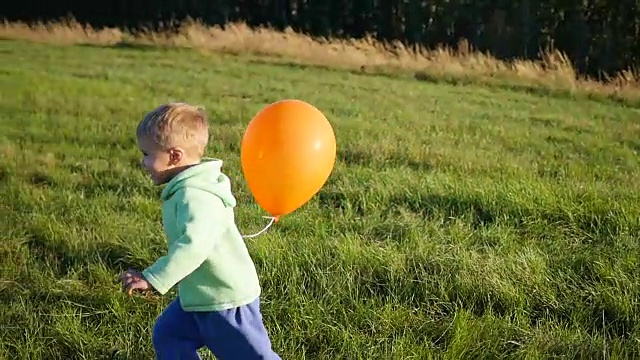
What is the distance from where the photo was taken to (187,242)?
2.23 meters

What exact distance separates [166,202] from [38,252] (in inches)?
69.9

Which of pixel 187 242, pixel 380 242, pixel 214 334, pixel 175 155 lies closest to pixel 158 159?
pixel 175 155

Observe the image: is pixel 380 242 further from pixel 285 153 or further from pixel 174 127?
pixel 174 127

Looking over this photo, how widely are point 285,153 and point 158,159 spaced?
2.08 feet

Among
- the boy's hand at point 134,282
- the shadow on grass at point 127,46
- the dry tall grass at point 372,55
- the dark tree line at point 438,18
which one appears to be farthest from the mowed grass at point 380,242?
the shadow on grass at point 127,46

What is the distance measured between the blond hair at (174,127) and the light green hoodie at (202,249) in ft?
0.28

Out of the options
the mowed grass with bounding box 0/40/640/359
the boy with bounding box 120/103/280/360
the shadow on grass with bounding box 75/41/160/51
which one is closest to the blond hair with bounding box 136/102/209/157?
the boy with bounding box 120/103/280/360

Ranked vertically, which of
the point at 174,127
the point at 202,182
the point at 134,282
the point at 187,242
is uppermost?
the point at 174,127

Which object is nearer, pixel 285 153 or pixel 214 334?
pixel 214 334

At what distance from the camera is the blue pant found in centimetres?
241

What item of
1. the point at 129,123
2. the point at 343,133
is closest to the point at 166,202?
the point at 343,133

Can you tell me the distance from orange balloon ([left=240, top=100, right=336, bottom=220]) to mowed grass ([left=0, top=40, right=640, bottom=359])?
A: 53 cm

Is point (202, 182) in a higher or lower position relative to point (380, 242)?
higher

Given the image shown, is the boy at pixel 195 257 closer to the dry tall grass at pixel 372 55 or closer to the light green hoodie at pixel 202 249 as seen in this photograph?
the light green hoodie at pixel 202 249
